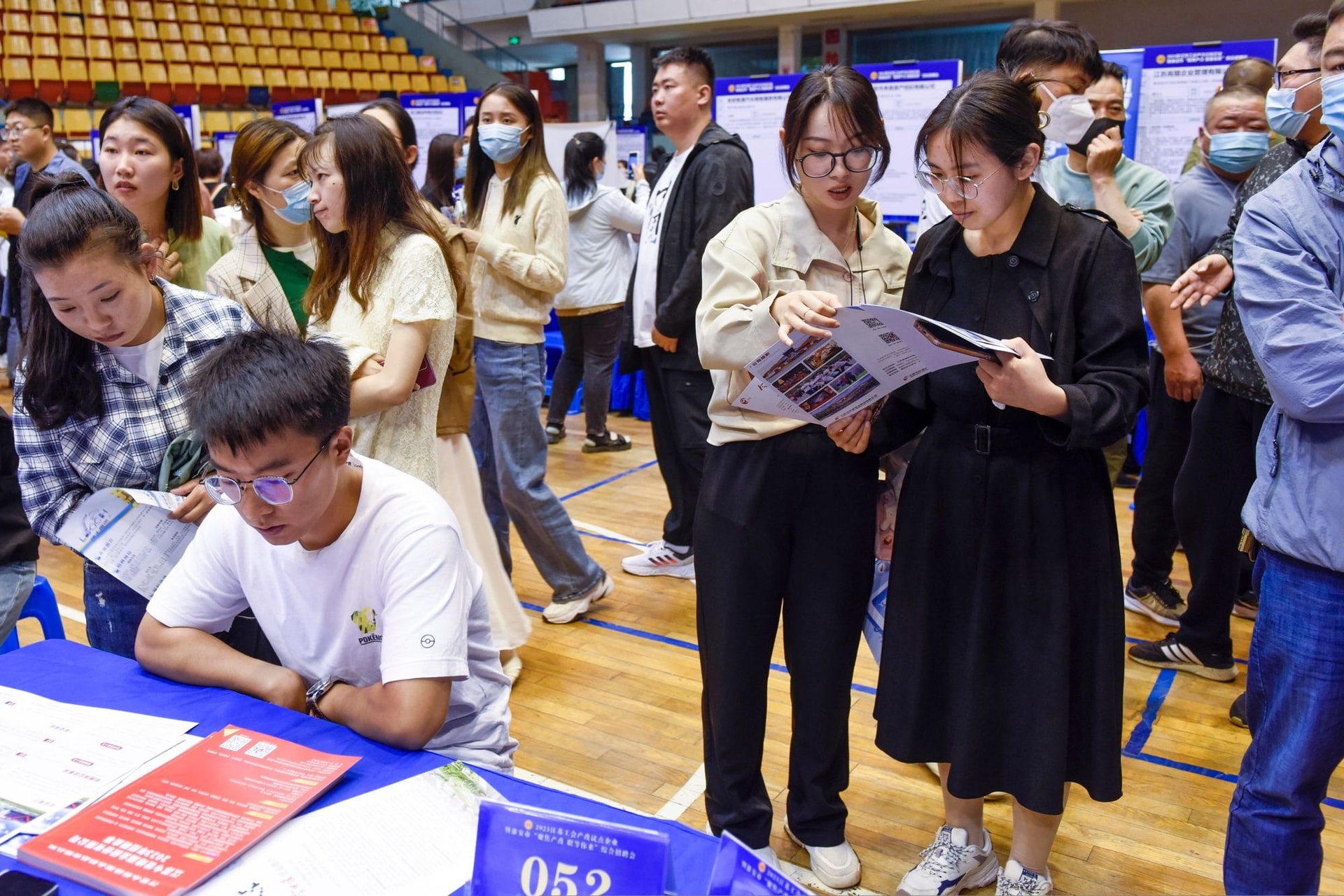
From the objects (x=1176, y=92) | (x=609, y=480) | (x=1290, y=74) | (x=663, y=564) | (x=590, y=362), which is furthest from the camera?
(x=590, y=362)

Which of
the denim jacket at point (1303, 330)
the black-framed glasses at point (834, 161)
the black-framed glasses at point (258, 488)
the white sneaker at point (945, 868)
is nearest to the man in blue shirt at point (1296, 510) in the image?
the denim jacket at point (1303, 330)

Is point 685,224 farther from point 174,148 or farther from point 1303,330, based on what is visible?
point 1303,330

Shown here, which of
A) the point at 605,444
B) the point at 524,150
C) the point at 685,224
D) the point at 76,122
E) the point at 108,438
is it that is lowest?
the point at 605,444

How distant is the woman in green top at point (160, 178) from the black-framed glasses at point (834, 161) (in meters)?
1.56

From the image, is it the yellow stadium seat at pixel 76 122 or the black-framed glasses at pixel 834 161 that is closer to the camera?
the black-framed glasses at pixel 834 161

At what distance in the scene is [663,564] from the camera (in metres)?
3.83

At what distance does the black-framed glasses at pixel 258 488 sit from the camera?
1333mm

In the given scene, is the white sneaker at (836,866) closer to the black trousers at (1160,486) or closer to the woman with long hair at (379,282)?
the woman with long hair at (379,282)

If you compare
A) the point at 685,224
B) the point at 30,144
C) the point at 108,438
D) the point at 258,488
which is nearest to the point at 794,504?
the point at 258,488

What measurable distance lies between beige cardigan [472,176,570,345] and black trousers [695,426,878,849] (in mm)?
1245

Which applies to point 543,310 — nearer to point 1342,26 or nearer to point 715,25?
point 1342,26

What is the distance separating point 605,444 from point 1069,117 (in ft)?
11.8

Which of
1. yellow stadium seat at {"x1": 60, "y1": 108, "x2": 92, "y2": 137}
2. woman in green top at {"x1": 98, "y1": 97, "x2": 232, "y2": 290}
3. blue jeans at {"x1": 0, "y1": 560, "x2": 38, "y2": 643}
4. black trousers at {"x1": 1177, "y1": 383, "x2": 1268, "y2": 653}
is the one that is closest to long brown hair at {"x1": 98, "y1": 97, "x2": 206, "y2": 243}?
woman in green top at {"x1": 98, "y1": 97, "x2": 232, "y2": 290}

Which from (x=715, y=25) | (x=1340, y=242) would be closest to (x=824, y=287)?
(x=1340, y=242)
